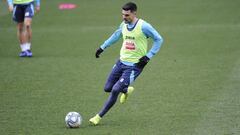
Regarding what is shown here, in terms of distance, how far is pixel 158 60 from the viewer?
17.3 metres

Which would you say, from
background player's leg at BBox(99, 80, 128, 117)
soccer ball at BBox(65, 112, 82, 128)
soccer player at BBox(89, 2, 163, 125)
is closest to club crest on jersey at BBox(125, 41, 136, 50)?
soccer player at BBox(89, 2, 163, 125)

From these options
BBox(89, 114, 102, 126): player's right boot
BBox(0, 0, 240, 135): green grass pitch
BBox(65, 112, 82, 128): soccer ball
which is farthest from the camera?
BBox(0, 0, 240, 135): green grass pitch

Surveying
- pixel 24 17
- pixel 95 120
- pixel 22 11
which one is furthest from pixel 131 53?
pixel 22 11

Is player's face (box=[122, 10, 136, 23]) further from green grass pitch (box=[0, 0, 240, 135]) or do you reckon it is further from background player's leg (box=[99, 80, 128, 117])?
green grass pitch (box=[0, 0, 240, 135])

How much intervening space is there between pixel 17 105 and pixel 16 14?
18.6 feet

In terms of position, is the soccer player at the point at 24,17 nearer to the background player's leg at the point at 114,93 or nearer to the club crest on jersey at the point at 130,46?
the club crest on jersey at the point at 130,46

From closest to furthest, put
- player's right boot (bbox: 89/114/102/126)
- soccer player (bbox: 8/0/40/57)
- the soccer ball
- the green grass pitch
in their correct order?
the soccer ball, player's right boot (bbox: 89/114/102/126), the green grass pitch, soccer player (bbox: 8/0/40/57)

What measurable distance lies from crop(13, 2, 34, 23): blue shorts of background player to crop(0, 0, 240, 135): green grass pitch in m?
1.05

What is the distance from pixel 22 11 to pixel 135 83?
438 cm

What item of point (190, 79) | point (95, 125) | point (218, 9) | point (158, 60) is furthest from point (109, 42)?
point (218, 9)

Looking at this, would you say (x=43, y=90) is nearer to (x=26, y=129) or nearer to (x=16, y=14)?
(x=26, y=129)

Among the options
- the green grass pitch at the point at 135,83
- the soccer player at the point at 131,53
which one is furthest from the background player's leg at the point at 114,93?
the green grass pitch at the point at 135,83

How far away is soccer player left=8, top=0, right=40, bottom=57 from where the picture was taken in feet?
56.8

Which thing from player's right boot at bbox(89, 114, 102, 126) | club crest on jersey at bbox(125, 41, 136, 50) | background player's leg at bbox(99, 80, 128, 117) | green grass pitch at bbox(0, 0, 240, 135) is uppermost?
A: club crest on jersey at bbox(125, 41, 136, 50)
